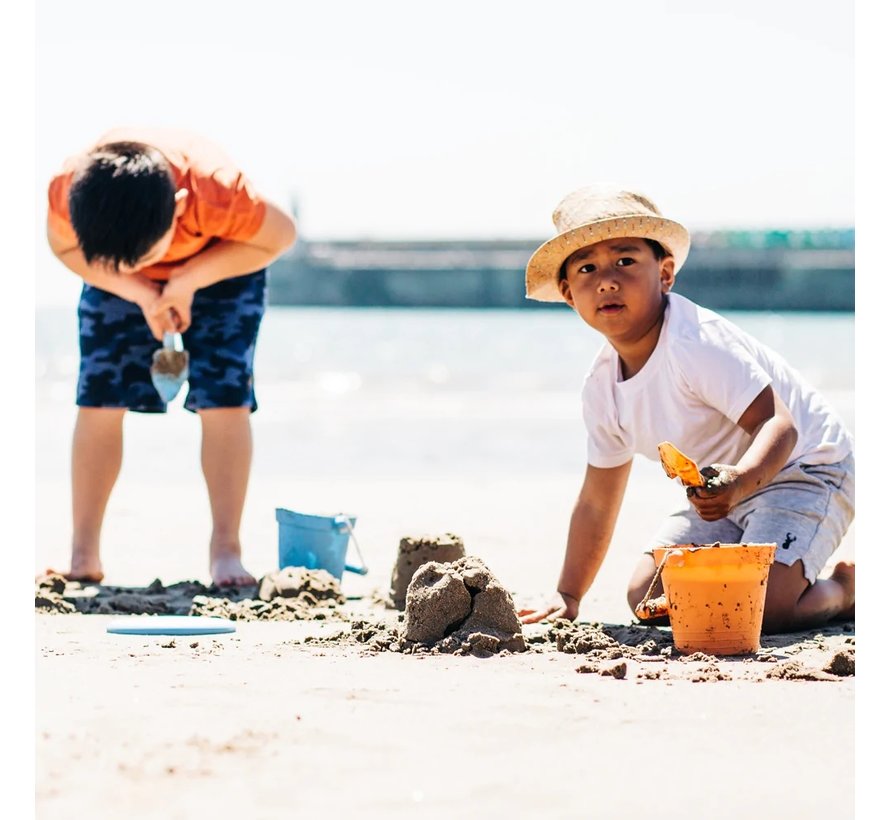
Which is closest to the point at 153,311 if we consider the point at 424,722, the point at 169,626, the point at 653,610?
the point at 169,626

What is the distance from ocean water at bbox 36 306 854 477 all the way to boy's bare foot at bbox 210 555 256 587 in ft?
10.1

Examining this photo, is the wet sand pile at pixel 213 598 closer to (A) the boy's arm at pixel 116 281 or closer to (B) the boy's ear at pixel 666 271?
(A) the boy's arm at pixel 116 281

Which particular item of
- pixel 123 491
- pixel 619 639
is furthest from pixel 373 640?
pixel 123 491

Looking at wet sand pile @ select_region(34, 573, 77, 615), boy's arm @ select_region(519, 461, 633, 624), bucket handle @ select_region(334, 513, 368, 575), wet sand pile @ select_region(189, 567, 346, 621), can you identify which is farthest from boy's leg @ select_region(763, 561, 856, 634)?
wet sand pile @ select_region(34, 573, 77, 615)

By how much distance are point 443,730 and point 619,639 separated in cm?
97

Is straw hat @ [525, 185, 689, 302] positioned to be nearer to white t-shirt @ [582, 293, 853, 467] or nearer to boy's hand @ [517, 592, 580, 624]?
white t-shirt @ [582, 293, 853, 467]

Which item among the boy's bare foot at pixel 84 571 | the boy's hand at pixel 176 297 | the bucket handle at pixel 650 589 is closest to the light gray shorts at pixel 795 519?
the bucket handle at pixel 650 589

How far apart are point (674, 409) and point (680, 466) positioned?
565mm

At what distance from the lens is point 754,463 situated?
9.00 feet

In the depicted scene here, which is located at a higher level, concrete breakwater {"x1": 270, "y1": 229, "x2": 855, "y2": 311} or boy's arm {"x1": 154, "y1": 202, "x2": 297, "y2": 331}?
concrete breakwater {"x1": 270, "y1": 229, "x2": 855, "y2": 311}

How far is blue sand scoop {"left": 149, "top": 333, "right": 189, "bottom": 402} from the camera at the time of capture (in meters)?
3.94

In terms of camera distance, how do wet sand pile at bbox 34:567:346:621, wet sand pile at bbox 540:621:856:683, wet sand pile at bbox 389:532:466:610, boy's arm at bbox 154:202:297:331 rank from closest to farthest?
wet sand pile at bbox 540:621:856:683 < wet sand pile at bbox 34:567:346:621 < wet sand pile at bbox 389:532:466:610 < boy's arm at bbox 154:202:297:331

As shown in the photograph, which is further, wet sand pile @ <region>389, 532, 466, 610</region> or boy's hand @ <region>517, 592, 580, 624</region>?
wet sand pile @ <region>389, 532, 466, 610</region>

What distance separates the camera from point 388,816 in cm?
172
